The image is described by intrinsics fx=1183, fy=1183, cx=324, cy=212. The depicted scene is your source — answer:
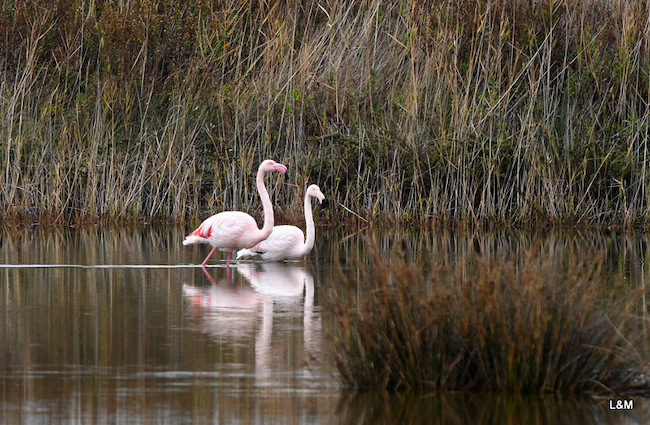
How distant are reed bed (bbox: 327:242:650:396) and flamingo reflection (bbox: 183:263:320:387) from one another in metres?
0.69

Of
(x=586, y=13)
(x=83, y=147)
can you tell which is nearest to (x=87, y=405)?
(x=83, y=147)

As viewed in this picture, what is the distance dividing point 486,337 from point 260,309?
325cm

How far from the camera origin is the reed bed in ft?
19.6

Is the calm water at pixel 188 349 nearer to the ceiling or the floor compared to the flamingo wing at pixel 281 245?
nearer to the floor

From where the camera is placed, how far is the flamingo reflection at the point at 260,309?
7285 mm

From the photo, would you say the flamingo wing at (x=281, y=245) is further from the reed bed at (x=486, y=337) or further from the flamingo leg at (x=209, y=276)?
the reed bed at (x=486, y=337)

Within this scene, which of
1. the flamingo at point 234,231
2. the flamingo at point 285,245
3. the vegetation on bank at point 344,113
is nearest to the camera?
the flamingo at point 234,231

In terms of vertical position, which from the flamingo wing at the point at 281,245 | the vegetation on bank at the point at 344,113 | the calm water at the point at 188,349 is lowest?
the calm water at the point at 188,349

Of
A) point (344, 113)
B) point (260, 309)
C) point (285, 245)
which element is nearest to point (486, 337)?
point (260, 309)

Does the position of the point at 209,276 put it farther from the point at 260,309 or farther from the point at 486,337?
the point at 486,337

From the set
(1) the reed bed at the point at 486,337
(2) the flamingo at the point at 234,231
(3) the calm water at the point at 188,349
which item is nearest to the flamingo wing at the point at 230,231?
(2) the flamingo at the point at 234,231

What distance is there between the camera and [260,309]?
9008mm

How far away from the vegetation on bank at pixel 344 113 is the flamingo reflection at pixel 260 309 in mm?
4714

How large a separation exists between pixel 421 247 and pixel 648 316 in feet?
15.8
